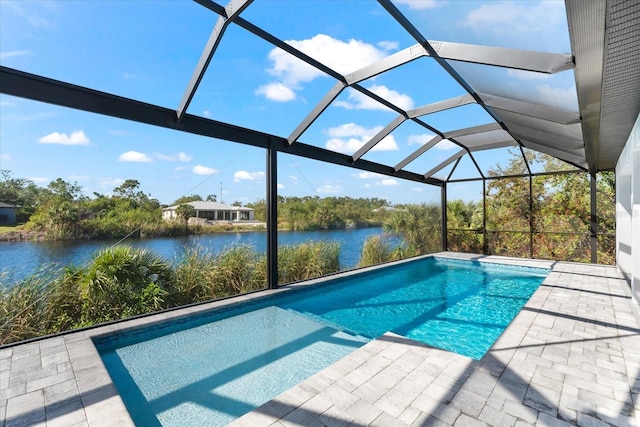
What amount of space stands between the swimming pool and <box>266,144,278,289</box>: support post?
569mm

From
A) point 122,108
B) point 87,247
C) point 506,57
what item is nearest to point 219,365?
point 87,247

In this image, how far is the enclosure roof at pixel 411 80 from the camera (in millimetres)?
2664

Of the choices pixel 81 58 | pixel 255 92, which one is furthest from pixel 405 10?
pixel 81 58

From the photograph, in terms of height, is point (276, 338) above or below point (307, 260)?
below

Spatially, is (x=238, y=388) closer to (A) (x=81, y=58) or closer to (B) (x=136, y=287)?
(B) (x=136, y=287)

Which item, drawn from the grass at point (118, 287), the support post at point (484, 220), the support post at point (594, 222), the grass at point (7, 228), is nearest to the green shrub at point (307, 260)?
the grass at point (118, 287)

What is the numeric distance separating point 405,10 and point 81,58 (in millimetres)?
4167

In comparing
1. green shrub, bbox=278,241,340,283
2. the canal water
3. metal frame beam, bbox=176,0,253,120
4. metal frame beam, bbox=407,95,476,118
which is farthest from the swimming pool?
metal frame beam, bbox=407,95,476,118

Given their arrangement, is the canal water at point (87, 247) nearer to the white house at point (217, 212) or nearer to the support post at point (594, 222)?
the white house at point (217, 212)

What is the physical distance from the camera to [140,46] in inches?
175

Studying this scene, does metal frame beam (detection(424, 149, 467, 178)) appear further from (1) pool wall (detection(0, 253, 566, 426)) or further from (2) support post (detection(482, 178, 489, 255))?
(1) pool wall (detection(0, 253, 566, 426))

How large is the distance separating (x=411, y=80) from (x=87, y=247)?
20.2 feet

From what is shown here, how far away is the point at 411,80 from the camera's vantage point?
5344mm

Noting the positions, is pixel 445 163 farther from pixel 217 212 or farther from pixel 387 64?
pixel 217 212
